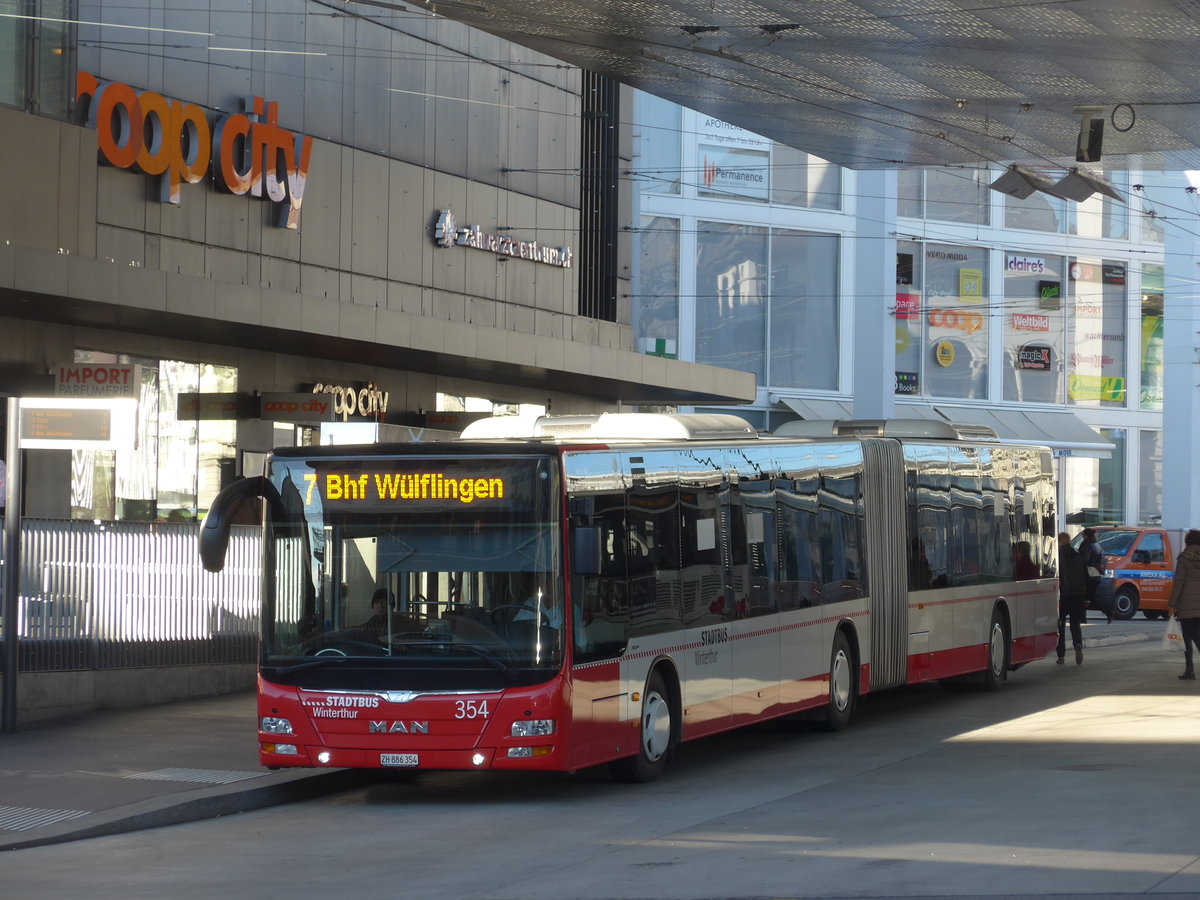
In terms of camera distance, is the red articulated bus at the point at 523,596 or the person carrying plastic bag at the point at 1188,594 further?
the person carrying plastic bag at the point at 1188,594

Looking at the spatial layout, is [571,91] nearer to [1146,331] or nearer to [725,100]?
[725,100]

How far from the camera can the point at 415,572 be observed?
1232 centimetres

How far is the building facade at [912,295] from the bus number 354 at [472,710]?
3067 cm

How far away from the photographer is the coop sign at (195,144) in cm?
2019

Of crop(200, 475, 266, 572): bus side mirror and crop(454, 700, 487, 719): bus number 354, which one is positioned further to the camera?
crop(454, 700, 487, 719): bus number 354

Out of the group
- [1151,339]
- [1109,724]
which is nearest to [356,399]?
[1109,724]

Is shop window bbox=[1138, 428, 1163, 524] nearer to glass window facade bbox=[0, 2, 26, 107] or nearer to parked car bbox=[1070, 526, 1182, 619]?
parked car bbox=[1070, 526, 1182, 619]

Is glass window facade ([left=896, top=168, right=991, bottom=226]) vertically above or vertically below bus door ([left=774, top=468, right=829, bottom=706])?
above

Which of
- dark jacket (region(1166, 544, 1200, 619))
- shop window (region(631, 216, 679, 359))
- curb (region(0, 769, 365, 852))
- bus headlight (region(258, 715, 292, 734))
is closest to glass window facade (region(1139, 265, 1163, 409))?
shop window (region(631, 216, 679, 359))

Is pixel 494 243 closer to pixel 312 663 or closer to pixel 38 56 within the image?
pixel 38 56

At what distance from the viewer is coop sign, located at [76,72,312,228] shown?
20.2 meters

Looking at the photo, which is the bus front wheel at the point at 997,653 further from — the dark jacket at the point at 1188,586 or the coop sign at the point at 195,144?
the coop sign at the point at 195,144

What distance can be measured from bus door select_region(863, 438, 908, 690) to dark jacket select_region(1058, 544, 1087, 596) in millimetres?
6153

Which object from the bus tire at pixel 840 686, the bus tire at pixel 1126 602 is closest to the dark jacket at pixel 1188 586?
the bus tire at pixel 840 686
